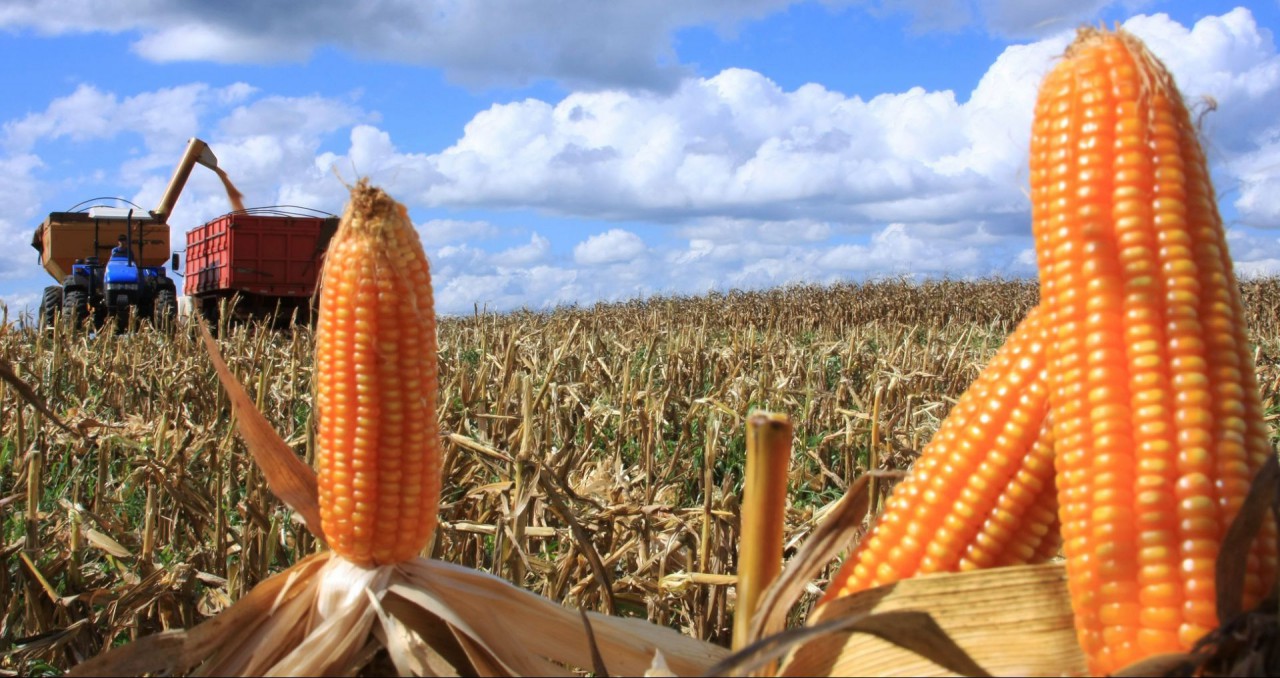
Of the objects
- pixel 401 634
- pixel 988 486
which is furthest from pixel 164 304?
pixel 988 486

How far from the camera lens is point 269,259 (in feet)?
74.8

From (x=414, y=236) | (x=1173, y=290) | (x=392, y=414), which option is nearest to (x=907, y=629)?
(x=1173, y=290)

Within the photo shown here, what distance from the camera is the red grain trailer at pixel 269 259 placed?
22.4m

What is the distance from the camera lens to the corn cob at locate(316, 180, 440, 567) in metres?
2.18

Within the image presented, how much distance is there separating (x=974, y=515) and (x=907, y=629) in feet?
0.70

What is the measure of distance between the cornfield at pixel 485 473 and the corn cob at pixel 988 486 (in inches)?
57.1

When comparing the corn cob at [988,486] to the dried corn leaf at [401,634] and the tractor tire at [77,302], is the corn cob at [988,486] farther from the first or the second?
the tractor tire at [77,302]

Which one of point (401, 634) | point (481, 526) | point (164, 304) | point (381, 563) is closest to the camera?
point (401, 634)

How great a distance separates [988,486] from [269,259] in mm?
23127

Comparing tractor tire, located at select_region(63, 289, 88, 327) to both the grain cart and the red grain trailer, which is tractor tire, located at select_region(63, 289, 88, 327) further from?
the red grain trailer

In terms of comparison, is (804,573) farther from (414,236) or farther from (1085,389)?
(414,236)

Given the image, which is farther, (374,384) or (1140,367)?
(374,384)

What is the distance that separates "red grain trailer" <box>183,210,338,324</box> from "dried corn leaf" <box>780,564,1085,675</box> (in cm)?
2187

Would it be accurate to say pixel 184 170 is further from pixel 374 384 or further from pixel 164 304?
pixel 374 384
